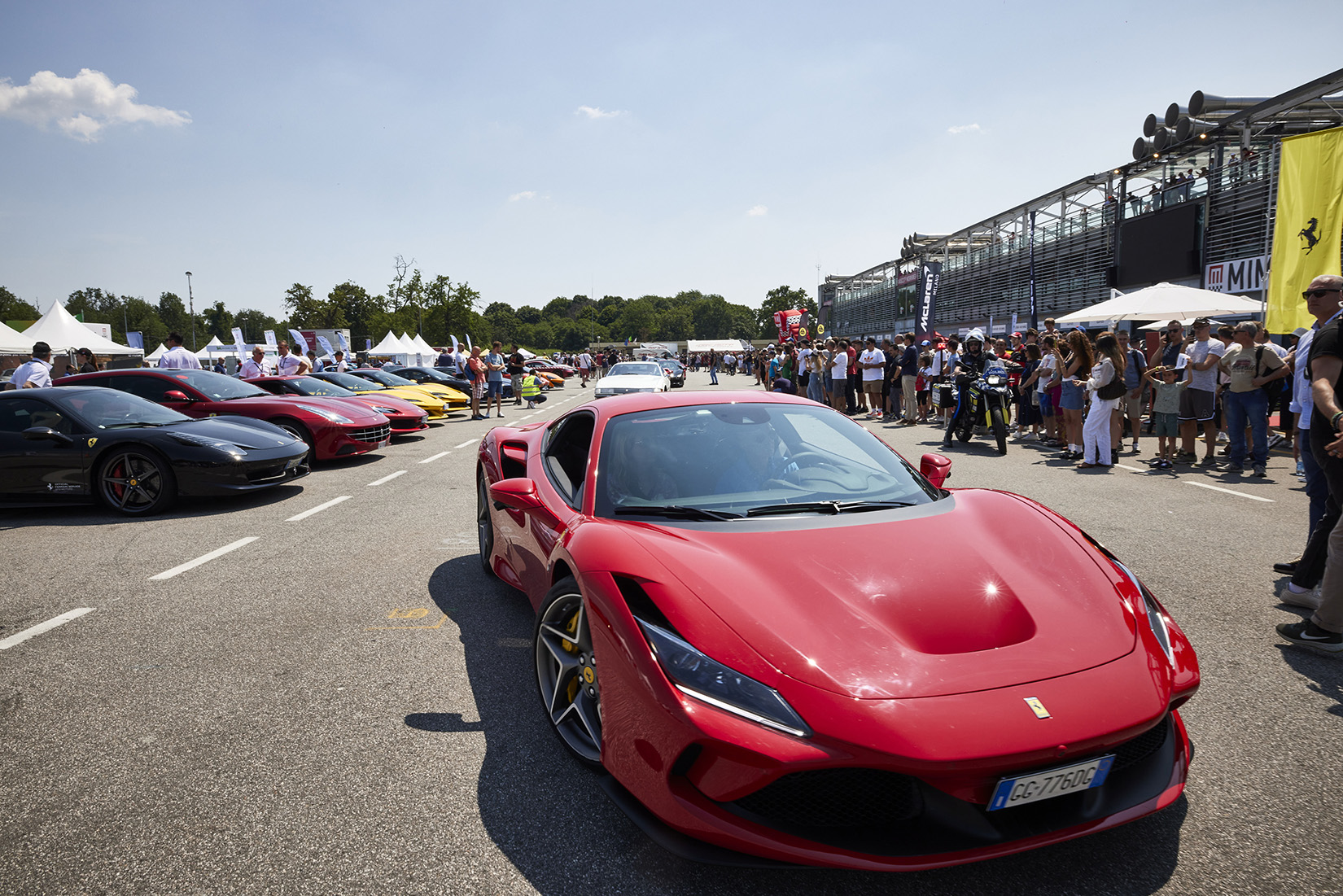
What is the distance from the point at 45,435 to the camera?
702 cm

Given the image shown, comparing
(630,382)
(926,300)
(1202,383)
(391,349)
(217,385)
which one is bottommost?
(630,382)

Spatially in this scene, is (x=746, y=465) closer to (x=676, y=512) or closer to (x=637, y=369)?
(x=676, y=512)

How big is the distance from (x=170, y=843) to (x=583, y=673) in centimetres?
127

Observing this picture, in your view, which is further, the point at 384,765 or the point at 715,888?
the point at 384,765

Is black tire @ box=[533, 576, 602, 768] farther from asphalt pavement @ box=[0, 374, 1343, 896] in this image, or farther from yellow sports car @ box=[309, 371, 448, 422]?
yellow sports car @ box=[309, 371, 448, 422]

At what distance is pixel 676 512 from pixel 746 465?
454 mm

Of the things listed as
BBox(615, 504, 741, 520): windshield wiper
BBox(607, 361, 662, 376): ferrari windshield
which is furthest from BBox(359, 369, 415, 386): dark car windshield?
BBox(615, 504, 741, 520): windshield wiper

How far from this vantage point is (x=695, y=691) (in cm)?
192

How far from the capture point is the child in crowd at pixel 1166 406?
9688 mm

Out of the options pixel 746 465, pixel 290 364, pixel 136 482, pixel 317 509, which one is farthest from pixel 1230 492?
pixel 290 364

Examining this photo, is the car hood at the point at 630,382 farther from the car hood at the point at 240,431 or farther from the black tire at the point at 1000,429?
the car hood at the point at 240,431

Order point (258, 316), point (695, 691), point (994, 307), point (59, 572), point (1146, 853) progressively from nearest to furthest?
point (695, 691) < point (1146, 853) < point (59, 572) < point (994, 307) < point (258, 316)

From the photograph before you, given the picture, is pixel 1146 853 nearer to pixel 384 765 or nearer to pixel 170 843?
pixel 384 765

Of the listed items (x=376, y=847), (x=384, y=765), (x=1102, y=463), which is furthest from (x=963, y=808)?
(x=1102, y=463)
